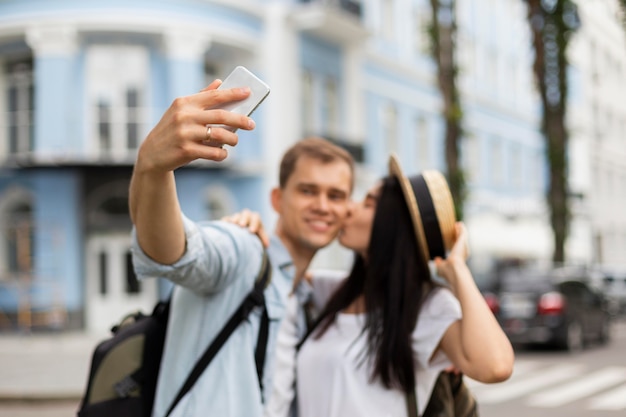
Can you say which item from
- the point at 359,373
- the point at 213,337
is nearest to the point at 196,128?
the point at 213,337

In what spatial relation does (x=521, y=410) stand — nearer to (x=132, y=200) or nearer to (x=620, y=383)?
(x=620, y=383)

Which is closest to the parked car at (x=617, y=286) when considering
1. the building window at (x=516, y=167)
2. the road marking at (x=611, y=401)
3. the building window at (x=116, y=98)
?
the building window at (x=516, y=167)

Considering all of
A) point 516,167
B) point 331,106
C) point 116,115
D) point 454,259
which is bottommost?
point 454,259

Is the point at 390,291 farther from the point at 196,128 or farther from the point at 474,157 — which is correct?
the point at 474,157

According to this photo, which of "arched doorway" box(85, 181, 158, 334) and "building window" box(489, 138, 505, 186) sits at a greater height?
"building window" box(489, 138, 505, 186)

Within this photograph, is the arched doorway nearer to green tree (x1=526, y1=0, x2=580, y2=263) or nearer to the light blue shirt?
green tree (x1=526, y1=0, x2=580, y2=263)

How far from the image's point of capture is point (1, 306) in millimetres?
19859

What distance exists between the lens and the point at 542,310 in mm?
15391

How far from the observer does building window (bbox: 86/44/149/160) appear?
20547 mm

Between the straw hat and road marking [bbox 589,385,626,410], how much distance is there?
24.6 feet

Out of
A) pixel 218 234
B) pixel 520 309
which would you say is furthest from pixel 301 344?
pixel 520 309

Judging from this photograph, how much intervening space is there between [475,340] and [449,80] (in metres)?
15.7

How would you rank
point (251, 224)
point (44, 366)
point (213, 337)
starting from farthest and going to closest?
1. point (44, 366)
2. point (251, 224)
3. point (213, 337)

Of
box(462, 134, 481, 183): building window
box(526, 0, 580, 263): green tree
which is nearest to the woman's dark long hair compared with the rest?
box(526, 0, 580, 263): green tree
